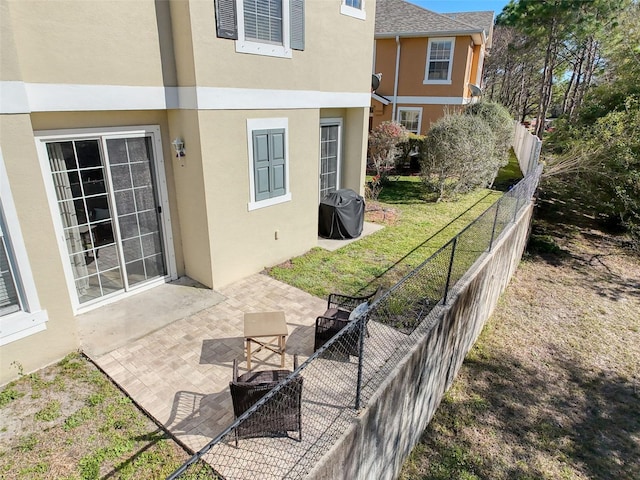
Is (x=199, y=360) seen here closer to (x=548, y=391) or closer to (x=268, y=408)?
(x=268, y=408)

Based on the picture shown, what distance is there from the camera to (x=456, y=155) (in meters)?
13.1

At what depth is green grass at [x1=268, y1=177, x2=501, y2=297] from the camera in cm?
745

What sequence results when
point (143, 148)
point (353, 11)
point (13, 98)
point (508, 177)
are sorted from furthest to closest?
point (508, 177), point (353, 11), point (143, 148), point (13, 98)

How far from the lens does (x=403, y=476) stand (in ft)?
14.7

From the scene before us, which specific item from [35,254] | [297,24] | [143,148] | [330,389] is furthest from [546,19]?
[35,254]

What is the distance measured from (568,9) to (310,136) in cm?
2057

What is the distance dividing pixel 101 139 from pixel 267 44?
3.15 meters

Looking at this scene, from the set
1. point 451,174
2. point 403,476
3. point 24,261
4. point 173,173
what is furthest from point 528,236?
point 24,261

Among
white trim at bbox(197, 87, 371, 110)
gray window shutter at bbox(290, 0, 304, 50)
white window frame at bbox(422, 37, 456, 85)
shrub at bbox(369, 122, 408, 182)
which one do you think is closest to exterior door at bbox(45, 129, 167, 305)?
white trim at bbox(197, 87, 371, 110)

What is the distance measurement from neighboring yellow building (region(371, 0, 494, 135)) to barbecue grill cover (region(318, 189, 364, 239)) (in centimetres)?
1204

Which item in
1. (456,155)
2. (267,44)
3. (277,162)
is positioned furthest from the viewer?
(456,155)

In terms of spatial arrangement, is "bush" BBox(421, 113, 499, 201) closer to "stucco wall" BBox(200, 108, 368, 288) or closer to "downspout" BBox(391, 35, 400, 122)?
"stucco wall" BBox(200, 108, 368, 288)

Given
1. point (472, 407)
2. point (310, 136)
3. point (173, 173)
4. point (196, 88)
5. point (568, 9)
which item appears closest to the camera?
point (472, 407)

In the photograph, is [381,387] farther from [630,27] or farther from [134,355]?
[630,27]
